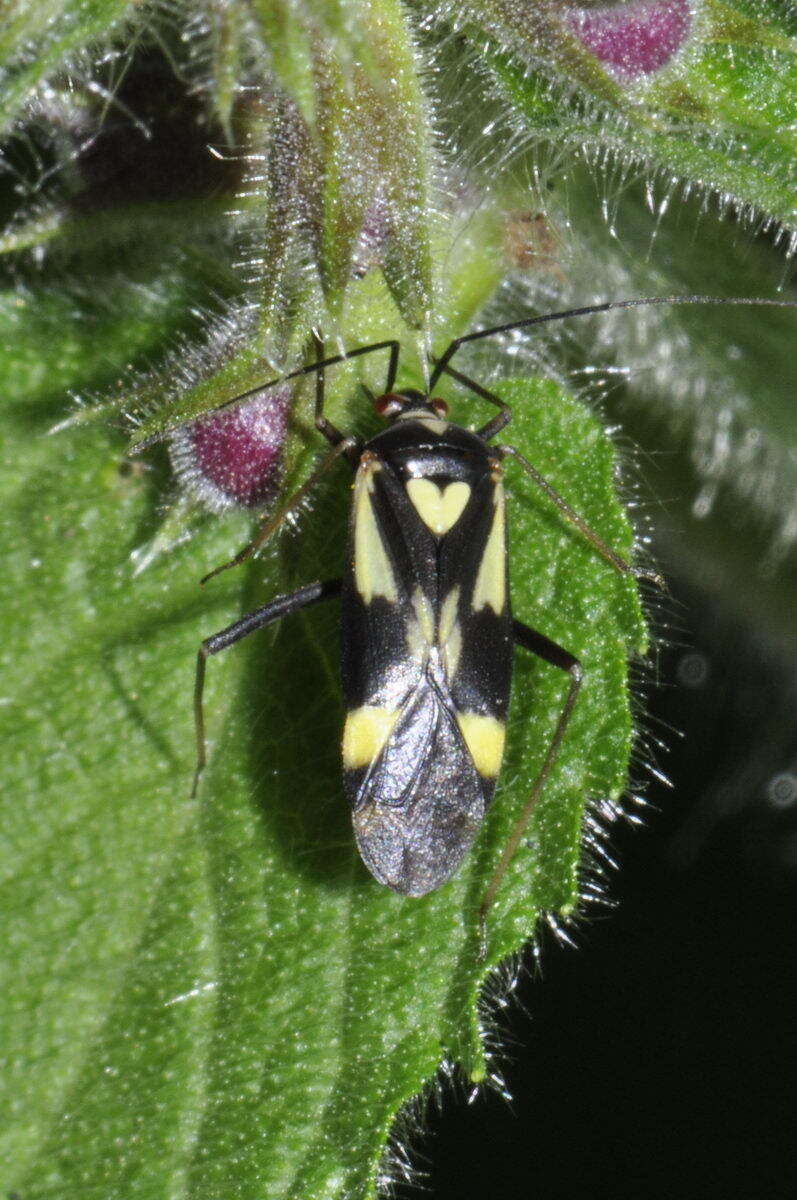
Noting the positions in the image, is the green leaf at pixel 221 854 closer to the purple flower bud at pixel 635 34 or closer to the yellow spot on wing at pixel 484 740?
the yellow spot on wing at pixel 484 740

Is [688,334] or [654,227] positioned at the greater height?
[654,227]

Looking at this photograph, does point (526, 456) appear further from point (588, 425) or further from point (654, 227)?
point (654, 227)

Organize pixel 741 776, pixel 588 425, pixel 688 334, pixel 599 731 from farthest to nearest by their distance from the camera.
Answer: pixel 741 776 → pixel 688 334 → pixel 588 425 → pixel 599 731

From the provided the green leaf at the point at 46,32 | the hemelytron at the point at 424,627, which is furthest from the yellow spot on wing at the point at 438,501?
the green leaf at the point at 46,32

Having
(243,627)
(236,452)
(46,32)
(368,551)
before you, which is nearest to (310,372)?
(236,452)

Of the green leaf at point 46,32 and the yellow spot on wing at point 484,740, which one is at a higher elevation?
the green leaf at point 46,32

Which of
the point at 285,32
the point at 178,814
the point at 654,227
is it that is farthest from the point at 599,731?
the point at 285,32

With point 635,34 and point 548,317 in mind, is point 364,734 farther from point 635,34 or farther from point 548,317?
point 635,34
